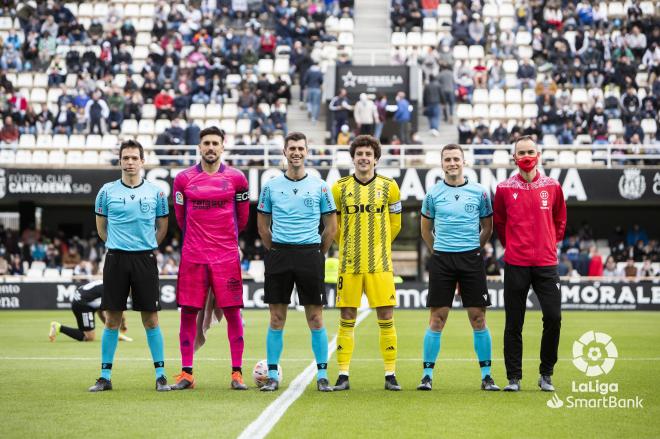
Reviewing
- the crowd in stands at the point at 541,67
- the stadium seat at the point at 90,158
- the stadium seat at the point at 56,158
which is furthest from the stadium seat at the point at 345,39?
the stadium seat at the point at 56,158

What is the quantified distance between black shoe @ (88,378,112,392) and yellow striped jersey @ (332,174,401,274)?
2.37 meters

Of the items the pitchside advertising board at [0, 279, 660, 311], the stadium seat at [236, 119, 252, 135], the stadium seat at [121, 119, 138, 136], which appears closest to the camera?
the pitchside advertising board at [0, 279, 660, 311]

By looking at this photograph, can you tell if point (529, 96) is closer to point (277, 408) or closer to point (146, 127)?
point (146, 127)

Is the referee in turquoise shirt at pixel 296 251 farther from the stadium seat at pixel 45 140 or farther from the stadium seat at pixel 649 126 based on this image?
the stadium seat at pixel 649 126

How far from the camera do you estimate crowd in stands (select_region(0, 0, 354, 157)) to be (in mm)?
32281

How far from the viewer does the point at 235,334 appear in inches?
389

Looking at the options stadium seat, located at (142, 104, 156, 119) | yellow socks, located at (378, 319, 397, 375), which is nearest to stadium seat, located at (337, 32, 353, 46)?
stadium seat, located at (142, 104, 156, 119)

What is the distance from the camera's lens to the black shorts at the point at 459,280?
9.73 meters

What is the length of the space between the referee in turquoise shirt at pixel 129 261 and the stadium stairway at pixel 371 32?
25.2 meters

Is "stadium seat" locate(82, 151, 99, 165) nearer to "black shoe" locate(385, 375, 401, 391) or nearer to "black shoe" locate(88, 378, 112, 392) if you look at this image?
"black shoe" locate(88, 378, 112, 392)

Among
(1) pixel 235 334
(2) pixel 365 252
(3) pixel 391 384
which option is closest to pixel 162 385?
(1) pixel 235 334

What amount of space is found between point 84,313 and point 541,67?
22.0m

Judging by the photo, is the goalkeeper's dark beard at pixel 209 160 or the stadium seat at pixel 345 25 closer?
the goalkeeper's dark beard at pixel 209 160

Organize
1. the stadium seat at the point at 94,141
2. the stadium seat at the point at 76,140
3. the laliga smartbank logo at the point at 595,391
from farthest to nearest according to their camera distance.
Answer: the stadium seat at the point at 76,140, the stadium seat at the point at 94,141, the laliga smartbank logo at the point at 595,391
